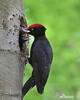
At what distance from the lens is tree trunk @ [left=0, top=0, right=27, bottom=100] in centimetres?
244

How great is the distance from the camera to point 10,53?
2.58m

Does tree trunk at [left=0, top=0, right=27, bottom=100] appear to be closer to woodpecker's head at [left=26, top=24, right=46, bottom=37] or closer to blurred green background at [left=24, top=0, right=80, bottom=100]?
woodpecker's head at [left=26, top=24, right=46, bottom=37]

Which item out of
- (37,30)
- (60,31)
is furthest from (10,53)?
(60,31)

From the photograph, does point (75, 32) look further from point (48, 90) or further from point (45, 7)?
point (48, 90)

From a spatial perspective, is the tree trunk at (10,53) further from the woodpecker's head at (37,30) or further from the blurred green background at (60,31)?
the blurred green background at (60,31)

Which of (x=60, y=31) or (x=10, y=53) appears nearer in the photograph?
(x=10, y=53)

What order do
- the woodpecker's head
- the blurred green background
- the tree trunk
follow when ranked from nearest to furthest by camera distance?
the tree trunk, the woodpecker's head, the blurred green background

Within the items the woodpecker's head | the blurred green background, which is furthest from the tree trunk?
the blurred green background

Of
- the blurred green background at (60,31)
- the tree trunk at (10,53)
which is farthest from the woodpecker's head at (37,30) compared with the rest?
the tree trunk at (10,53)

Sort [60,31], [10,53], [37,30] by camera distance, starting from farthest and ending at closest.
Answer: [60,31] < [37,30] < [10,53]

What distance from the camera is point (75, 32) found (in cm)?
591

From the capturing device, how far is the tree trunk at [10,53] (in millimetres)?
2438

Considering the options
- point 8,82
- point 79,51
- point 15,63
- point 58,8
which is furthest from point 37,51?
point 79,51

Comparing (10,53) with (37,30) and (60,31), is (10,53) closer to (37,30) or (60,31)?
(37,30)
